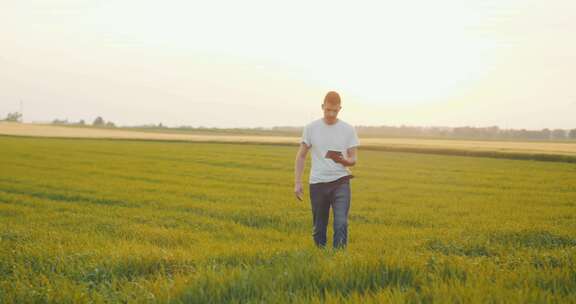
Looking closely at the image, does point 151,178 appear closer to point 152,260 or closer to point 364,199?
point 364,199

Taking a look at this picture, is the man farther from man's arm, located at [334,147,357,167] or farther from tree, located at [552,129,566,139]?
tree, located at [552,129,566,139]

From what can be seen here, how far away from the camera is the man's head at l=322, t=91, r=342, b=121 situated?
7.05m

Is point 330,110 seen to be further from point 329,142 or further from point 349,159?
point 349,159

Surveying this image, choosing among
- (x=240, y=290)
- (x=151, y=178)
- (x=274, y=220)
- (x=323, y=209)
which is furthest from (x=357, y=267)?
(x=151, y=178)

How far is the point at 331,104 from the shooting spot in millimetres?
7043

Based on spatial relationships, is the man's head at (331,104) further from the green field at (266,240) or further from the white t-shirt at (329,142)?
the green field at (266,240)

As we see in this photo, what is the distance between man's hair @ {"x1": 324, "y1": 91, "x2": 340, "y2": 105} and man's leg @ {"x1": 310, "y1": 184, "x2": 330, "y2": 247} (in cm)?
120

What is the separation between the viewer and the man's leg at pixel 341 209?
7254 millimetres

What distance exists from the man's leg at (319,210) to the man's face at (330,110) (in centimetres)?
101

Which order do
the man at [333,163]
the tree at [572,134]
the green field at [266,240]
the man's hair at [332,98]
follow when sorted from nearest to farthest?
1. the green field at [266,240]
2. the man's hair at [332,98]
3. the man at [333,163]
4. the tree at [572,134]

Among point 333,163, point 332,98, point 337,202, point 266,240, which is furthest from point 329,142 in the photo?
point 266,240

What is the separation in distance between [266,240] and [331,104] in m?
3.40

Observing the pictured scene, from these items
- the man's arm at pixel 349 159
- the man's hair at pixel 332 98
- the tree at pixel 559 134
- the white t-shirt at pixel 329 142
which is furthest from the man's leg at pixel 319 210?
the tree at pixel 559 134

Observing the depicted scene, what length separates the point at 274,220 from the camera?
1196cm
